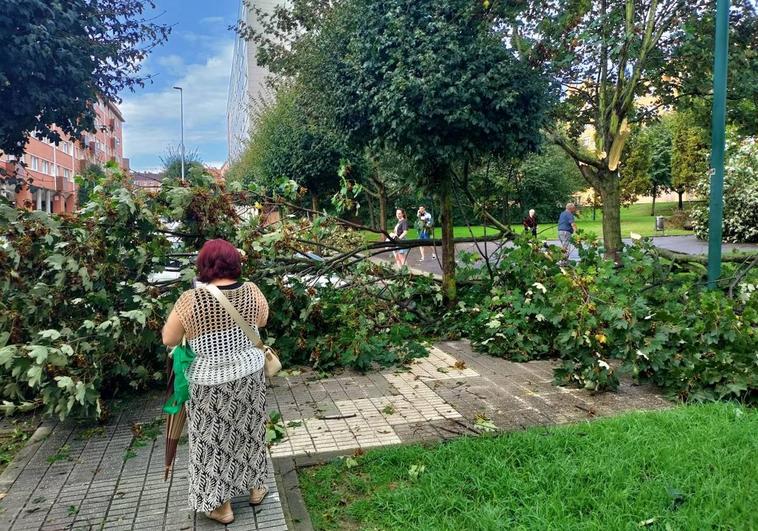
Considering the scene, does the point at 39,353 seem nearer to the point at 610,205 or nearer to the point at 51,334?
the point at 51,334

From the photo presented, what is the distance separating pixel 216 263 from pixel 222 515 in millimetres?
1386

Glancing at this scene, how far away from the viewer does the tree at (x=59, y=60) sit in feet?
24.5

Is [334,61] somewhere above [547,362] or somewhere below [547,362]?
above

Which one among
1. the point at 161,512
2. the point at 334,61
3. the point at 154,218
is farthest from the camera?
the point at 334,61

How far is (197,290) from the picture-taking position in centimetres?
325

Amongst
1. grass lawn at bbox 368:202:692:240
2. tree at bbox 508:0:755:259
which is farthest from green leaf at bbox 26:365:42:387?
tree at bbox 508:0:755:259

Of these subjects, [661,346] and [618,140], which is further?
[618,140]

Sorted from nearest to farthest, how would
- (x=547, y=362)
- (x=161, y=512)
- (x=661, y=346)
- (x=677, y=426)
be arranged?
(x=161, y=512), (x=677, y=426), (x=661, y=346), (x=547, y=362)

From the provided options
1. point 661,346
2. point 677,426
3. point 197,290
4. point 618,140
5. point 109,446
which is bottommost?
point 109,446

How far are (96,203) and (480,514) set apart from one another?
4.27m

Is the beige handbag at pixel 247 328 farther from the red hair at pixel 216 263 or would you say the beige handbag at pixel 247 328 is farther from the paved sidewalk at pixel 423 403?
the paved sidewalk at pixel 423 403

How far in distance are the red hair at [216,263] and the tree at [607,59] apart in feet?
19.8

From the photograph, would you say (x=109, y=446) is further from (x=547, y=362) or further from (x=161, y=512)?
(x=547, y=362)

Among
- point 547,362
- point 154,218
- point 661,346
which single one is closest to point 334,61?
point 154,218
